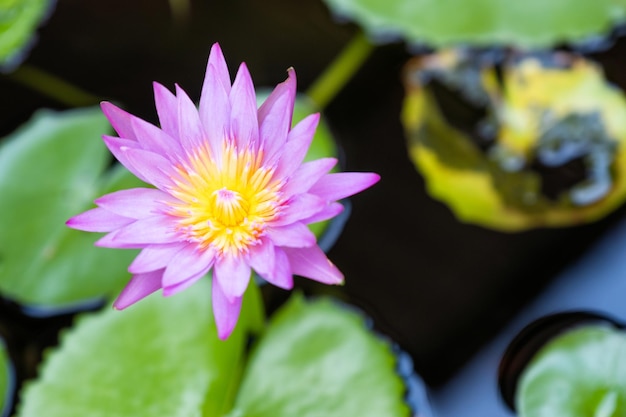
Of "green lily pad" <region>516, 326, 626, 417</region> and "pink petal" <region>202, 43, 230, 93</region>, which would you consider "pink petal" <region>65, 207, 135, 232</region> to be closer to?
"pink petal" <region>202, 43, 230, 93</region>

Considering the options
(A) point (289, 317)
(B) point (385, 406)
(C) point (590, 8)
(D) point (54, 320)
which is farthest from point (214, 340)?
(C) point (590, 8)

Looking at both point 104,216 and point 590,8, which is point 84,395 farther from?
point 590,8

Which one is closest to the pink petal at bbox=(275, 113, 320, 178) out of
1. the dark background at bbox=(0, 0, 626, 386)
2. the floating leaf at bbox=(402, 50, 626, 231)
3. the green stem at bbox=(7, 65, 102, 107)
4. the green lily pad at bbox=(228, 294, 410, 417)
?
the green lily pad at bbox=(228, 294, 410, 417)

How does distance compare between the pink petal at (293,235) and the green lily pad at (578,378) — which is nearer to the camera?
the pink petal at (293,235)

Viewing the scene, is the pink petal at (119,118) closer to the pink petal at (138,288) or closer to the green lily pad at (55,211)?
the pink petal at (138,288)

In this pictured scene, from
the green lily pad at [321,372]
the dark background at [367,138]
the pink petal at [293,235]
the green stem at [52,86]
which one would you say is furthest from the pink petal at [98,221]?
the green stem at [52,86]
